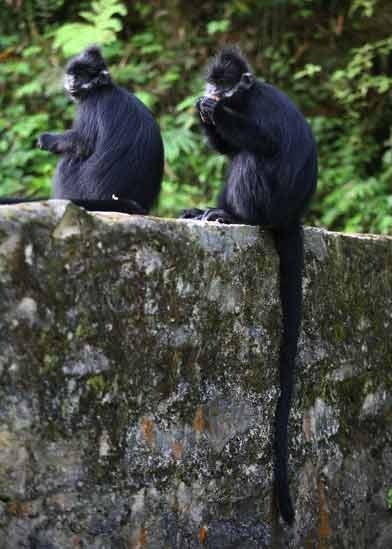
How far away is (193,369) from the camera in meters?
2.75

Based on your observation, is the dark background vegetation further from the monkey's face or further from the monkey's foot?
the monkey's foot

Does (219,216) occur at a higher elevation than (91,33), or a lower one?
lower

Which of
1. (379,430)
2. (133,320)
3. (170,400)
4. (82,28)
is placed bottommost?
(379,430)

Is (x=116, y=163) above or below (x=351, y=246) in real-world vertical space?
above

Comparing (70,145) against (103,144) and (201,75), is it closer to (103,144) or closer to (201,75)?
(103,144)

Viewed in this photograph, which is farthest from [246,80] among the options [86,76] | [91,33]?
[91,33]

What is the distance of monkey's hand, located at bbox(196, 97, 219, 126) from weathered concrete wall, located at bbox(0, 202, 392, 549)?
731 mm

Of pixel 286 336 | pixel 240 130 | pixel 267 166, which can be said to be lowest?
pixel 286 336

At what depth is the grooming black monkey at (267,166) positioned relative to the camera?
320cm

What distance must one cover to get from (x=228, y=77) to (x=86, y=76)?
919mm

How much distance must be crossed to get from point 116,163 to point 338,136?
5191 mm

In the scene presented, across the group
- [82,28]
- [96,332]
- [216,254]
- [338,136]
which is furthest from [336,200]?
[96,332]

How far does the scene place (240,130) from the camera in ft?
11.4

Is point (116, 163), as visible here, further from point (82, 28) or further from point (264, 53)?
point (264, 53)
